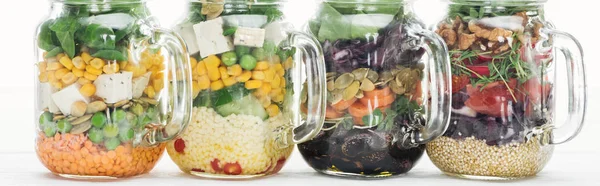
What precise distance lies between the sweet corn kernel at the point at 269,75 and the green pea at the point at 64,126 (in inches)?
14.3

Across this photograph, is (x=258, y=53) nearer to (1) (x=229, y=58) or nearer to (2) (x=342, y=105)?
(1) (x=229, y=58)

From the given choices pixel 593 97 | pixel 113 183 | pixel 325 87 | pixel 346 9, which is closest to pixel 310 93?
pixel 325 87

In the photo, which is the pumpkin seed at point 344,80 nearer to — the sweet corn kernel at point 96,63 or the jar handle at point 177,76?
the jar handle at point 177,76

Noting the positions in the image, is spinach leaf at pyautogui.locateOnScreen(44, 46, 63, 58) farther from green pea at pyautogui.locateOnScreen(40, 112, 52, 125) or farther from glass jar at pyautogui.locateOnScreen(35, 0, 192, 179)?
green pea at pyautogui.locateOnScreen(40, 112, 52, 125)

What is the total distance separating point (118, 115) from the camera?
2057mm

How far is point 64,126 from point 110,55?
16 centimetres

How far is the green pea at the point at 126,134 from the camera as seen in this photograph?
2078mm

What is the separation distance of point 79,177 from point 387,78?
0.60 m

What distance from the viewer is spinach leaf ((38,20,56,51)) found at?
6.77 feet

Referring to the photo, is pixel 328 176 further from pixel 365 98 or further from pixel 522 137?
pixel 522 137

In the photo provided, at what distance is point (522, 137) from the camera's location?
2.15 meters

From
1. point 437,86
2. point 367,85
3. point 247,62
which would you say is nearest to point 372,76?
point 367,85

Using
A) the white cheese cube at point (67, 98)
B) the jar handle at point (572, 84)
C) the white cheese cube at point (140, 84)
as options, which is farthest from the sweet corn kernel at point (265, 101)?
the jar handle at point (572, 84)

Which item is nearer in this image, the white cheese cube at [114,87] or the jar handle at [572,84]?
the white cheese cube at [114,87]
